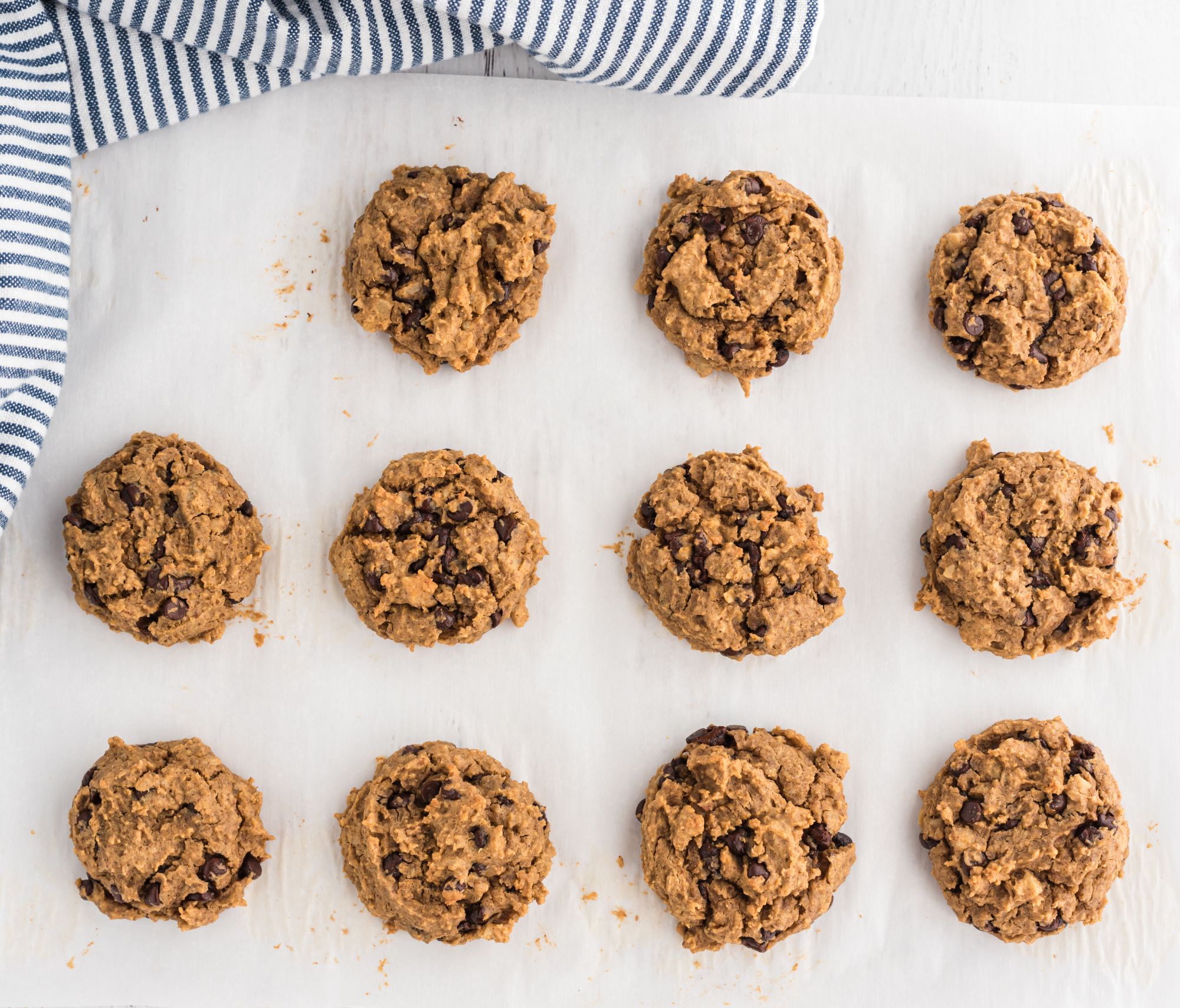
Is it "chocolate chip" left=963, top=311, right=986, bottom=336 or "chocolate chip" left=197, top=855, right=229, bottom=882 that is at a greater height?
"chocolate chip" left=963, top=311, right=986, bottom=336

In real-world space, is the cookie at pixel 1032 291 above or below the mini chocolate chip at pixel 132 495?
above

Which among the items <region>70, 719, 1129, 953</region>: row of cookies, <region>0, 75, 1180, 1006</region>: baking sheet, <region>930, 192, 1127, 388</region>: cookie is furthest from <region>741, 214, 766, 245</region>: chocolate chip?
<region>70, 719, 1129, 953</region>: row of cookies

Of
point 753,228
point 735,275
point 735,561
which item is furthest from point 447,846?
point 753,228

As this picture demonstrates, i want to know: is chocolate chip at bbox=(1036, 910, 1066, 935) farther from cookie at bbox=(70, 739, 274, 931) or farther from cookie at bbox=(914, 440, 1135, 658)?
cookie at bbox=(70, 739, 274, 931)

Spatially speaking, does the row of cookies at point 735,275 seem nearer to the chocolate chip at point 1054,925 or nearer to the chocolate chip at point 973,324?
the chocolate chip at point 973,324

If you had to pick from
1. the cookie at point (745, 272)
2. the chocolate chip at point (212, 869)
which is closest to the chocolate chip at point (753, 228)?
the cookie at point (745, 272)

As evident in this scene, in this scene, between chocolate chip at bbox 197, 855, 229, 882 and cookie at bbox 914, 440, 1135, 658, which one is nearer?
chocolate chip at bbox 197, 855, 229, 882

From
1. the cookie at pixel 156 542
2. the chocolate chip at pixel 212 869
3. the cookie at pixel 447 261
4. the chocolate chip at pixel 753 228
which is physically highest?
the chocolate chip at pixel 753 228
